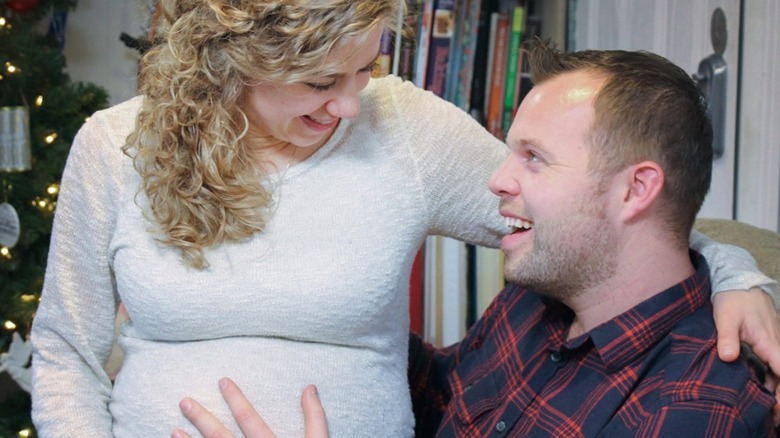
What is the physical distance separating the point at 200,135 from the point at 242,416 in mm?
376

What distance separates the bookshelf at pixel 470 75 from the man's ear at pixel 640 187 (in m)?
1.23

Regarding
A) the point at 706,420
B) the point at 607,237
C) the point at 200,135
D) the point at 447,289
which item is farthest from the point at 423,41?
the point at 706,420

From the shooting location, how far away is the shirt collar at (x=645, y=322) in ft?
3.56

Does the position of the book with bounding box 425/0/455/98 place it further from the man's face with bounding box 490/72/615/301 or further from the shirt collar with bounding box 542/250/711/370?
the shirt collar with bounding box 542/250/711/370

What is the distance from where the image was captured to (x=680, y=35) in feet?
6.31

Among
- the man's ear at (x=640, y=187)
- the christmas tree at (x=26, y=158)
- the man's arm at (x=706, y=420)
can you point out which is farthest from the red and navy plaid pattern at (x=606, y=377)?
the christmas tree at (x=26, y=158)

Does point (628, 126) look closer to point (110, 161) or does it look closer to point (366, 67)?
point (366, 67)

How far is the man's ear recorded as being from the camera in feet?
3.57

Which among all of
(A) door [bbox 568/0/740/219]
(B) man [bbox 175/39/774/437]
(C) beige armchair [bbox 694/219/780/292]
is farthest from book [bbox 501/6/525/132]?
(B) man [bbox 175/39/774/437]

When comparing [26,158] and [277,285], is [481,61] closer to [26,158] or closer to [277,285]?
[26,158]

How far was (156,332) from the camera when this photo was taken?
4.04 ft

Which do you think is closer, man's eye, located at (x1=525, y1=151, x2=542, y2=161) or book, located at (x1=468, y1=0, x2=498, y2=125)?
man's eye, located at (x1=525, y1=151, x2=542, y2=161)

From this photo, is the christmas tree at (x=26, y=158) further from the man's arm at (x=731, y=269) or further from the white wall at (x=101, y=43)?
the man's arm at (x=731, y=269)

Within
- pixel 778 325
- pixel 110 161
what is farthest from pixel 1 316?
pixel 778 325
